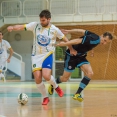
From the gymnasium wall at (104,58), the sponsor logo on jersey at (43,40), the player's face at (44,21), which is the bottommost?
the gymnasium wall at (104,58)

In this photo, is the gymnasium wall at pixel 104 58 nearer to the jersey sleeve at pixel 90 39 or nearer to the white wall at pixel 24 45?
the white wall at pixel 24 45

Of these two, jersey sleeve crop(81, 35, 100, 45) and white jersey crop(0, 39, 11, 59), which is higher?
jersey sleeve crop(81, 35, 100, 45)

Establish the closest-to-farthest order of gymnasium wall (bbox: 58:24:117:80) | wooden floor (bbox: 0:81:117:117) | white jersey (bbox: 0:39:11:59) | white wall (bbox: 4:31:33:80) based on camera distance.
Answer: wooden floor (bbox: 0:81:117:117)
white jersey (bbox: 0:39:11:59)
gymnasium wall (bbox: 58:24:117:80)
white wall (bbox: 4:31:33:80)

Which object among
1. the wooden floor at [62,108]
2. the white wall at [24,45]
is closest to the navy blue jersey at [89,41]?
the wooden floor at [62,108]

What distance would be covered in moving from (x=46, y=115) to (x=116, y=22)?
48.8 ft

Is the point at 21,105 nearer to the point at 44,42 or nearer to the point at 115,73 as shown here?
the point at 44,42

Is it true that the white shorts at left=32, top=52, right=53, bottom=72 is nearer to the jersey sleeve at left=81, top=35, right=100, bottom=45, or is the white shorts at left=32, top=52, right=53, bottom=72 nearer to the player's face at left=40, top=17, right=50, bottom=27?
the player's face at left=40, top=17, right=50, bottom=27

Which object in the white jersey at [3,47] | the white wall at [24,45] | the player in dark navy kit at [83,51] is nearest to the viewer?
the player in dark navy kit at [83,51]

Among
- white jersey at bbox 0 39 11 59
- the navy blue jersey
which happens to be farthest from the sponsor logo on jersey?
white jersey at bbox 0 39 11 59

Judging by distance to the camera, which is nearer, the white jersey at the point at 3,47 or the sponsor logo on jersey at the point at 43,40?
the sponsor logo on jersey at the point at 43,40

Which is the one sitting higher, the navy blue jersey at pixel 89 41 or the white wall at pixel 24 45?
the navy blue jersey at pixel 89 41

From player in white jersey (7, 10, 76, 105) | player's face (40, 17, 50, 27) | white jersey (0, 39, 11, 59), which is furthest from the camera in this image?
white jersey (0, 39, 11, 59)

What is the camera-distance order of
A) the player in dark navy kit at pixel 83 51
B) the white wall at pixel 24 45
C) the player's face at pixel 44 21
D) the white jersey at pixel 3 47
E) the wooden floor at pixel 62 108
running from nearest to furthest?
the wooden floor at pixel 62 108
the player's face at pixel 44 21
the player in dark navy kit at pixel 83 51
the white jersey at pixel 3 47
the white wall at pixel 24 45

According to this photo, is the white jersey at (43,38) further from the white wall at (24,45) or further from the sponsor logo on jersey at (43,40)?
the white wall at (24,45)
